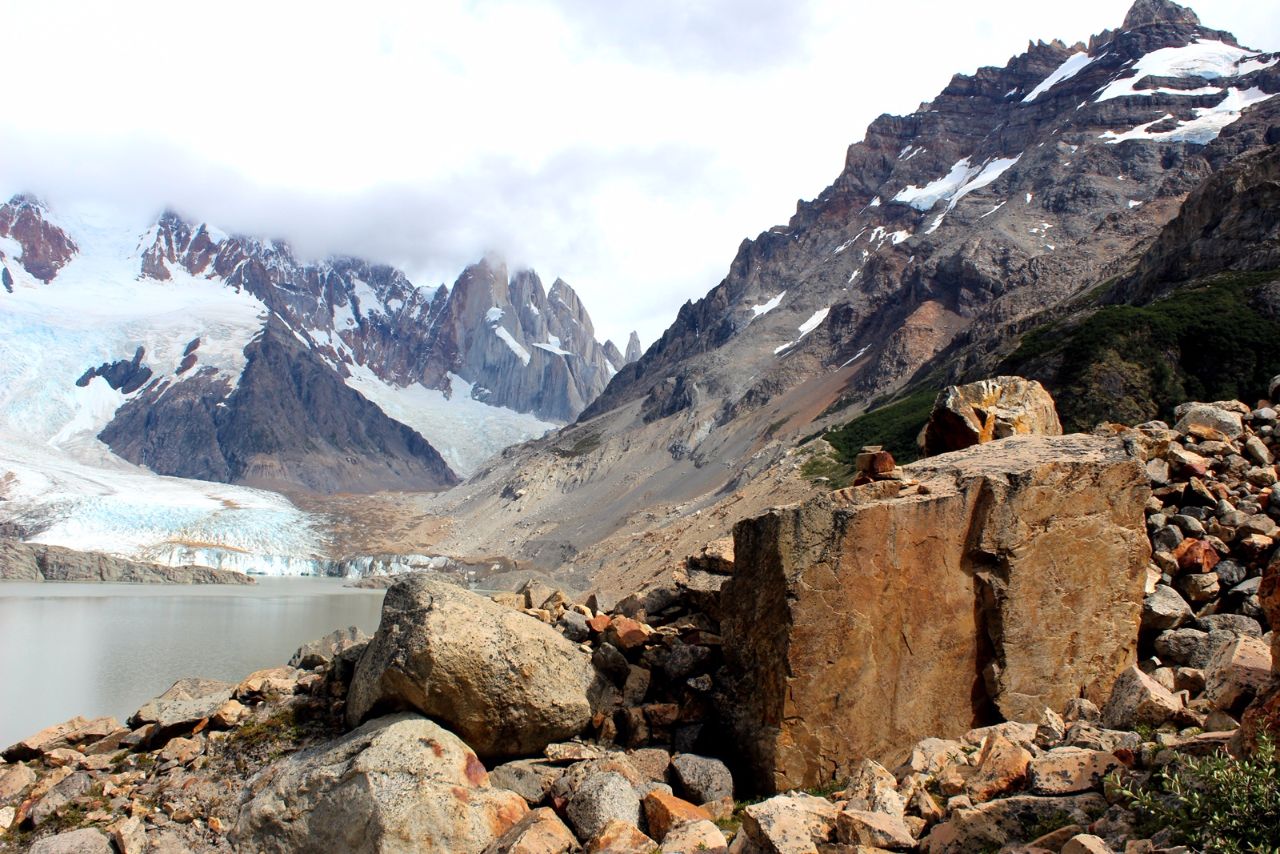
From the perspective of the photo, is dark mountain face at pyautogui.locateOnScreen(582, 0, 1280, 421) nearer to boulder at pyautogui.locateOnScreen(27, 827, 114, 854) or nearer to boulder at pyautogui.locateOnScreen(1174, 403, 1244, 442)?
boulder at pyautogui.locateOnScreen(1174, 403, 1244, 442)

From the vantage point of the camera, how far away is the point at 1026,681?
10227mm

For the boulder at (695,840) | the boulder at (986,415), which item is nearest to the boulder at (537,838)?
the boulder at (695,840)

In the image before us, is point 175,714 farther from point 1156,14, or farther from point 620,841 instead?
point 1156,14

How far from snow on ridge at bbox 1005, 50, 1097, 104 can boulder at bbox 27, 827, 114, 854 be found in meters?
185

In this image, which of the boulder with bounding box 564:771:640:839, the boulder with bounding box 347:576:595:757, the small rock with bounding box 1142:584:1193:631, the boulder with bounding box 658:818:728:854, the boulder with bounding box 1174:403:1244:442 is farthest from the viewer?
the boulder with bounding box 1174:403:1244:442

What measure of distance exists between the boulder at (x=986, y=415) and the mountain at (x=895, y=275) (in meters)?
40.4

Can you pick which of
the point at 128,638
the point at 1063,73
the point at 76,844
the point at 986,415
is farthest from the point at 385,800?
the point at 1063,73

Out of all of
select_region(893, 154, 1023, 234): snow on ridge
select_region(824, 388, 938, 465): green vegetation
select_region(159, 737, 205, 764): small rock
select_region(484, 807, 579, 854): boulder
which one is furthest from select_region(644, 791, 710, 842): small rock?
select_region(893, 154, 1023, 234): snow on ridge

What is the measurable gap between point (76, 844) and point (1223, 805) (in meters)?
12.4

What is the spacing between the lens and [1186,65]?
143m

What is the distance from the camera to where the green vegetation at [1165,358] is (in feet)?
150

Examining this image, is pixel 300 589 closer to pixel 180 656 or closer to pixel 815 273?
pixel 180 656

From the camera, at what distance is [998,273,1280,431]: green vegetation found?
150ft

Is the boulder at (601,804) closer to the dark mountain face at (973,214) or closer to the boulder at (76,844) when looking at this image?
the boulder at (76,844)
